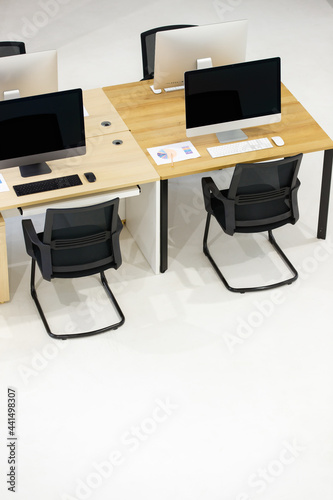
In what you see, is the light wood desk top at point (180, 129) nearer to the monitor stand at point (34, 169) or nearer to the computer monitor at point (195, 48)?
the computer monitor at point (195, 48)

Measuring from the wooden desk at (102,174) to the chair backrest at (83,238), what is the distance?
10.9 inches

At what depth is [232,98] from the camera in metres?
5.32

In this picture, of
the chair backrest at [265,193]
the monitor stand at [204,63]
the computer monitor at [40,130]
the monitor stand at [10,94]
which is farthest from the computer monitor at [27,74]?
the chair backrest at [265,193]

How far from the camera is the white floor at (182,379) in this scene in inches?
170

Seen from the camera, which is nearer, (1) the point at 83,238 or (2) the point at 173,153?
(1) the point at 83,238

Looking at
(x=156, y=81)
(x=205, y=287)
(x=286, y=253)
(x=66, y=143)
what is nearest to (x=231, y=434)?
(x=205, y=287)

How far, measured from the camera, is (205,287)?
543 cm

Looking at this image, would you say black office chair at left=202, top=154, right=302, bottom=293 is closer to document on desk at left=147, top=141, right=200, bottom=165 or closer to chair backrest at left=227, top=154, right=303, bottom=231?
chair backrest at left=227, top=154, right=303, bottom=231

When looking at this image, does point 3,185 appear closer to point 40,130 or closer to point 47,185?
point 47,185

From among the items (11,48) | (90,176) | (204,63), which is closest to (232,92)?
(204,63)

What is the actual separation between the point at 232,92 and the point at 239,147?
1.22 feet

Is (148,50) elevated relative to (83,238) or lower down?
elevated

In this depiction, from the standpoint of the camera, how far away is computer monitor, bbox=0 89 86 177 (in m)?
4.88

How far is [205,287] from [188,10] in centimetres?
431
